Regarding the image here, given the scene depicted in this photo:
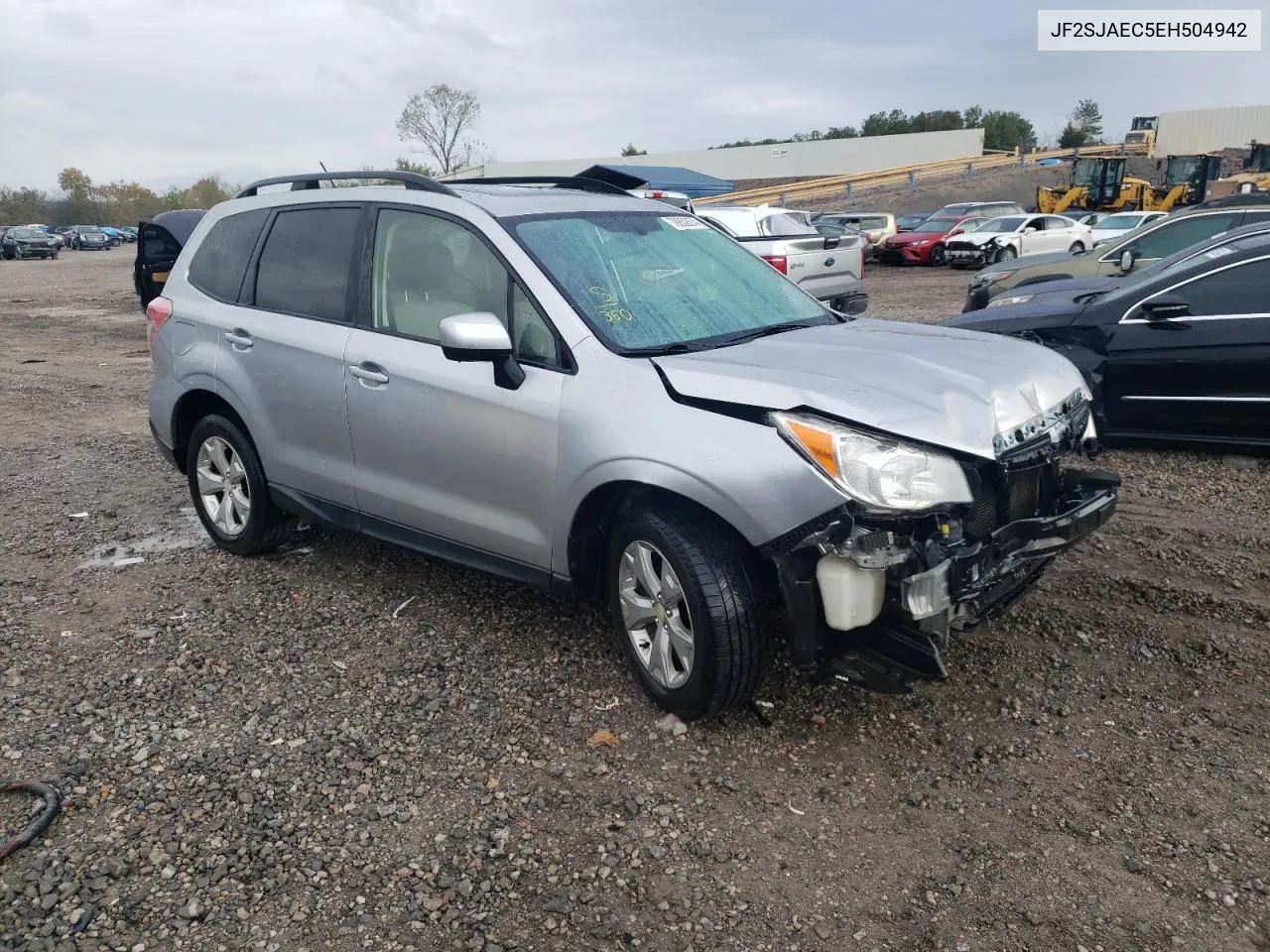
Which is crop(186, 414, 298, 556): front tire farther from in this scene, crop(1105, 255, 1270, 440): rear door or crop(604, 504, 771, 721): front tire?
crop(1105, 255, 1270, 440): rear door

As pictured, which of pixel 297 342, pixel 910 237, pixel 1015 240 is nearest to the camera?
pixel 297 342

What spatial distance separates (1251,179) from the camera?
30.8 metres

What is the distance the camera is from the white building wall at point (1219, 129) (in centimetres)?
5997

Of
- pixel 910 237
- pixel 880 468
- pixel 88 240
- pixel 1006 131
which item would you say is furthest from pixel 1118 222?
pixel 1006 131

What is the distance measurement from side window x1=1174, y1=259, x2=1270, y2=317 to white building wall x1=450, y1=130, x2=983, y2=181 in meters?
53.1

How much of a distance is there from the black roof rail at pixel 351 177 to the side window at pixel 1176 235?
8.74 meters

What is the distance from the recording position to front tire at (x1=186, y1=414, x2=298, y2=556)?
4.91 meters

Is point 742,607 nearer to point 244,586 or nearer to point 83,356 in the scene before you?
point 244,586

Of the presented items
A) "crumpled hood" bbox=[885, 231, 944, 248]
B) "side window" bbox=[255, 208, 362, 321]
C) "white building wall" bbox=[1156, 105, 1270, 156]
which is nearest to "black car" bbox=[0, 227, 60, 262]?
"crumpled hood" bbox=[885, 231, 944, 248]

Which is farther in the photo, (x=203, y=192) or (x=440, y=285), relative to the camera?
(x=203, y=192)

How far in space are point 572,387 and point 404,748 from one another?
1389mm

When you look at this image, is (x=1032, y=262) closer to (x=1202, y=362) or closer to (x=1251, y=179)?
(x=1202, y=362)

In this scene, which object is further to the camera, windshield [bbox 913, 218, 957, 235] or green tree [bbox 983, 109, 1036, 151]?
green tree [bbox 983, 109, 1036, 151]

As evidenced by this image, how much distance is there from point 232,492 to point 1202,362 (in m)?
5.87
